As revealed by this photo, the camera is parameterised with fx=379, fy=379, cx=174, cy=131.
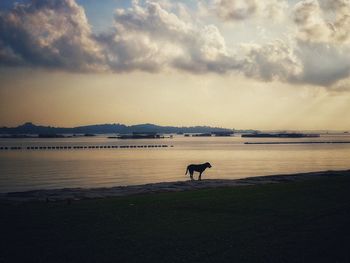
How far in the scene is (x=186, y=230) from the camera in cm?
1190

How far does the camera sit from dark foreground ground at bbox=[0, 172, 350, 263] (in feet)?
31.2

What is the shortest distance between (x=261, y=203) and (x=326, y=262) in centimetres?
731

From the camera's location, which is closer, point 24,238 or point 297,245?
point 297,245

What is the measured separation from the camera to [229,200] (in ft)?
56.5

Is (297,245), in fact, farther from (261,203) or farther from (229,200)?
(229,200)

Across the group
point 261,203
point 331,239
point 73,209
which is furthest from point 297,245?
point 73,209

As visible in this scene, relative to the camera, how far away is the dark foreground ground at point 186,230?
9.52 m

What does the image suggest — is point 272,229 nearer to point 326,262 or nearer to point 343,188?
point 326,262

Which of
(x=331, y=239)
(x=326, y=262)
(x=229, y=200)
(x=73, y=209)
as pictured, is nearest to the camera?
(x=326, y=262)

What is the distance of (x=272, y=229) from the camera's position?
11.7 m

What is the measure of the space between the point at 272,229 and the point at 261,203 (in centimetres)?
446

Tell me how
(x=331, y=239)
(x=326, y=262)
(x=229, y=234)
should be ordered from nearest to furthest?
(x=326, y=262)
(x=331, y=239)
(x=229, y=234)

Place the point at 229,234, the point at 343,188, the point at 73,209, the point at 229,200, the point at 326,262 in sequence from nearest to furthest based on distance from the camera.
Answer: the point at 326,262
the point at 229,234
the point at 73,209
the point at 229,200
the point at 343,188

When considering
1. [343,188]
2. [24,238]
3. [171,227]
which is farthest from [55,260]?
[343,188]
